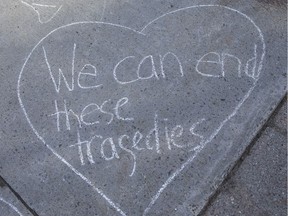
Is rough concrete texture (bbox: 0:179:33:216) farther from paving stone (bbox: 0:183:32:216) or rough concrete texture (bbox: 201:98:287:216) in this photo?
rough concrete texture (bbox: 201:98:287:216)

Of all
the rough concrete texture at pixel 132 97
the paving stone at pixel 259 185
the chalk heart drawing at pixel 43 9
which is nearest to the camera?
the paving stone at pixel 259 185

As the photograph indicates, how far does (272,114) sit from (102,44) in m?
1.28

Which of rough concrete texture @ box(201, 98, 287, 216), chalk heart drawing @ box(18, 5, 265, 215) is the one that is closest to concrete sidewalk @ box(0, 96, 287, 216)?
rough concrete texture @ box(201, 98, 287, 216)

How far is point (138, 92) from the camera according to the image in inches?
129

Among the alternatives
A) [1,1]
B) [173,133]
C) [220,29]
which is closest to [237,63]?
[220,29]

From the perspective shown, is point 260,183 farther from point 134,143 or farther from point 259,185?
point 134,143

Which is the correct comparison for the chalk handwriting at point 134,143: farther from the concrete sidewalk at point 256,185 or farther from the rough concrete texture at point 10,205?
the rough concrete texture at point 10,205

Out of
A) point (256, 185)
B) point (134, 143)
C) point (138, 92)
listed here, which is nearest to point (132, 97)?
point (138, 92)

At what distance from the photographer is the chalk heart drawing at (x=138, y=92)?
300 centimetres

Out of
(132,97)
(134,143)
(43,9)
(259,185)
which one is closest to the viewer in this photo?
(259,185)

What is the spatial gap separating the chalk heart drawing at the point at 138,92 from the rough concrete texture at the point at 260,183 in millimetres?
262

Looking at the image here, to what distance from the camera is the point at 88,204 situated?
289 cm

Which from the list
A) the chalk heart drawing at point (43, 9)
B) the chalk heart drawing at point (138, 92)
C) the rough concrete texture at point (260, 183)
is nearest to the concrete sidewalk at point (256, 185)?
the rough concrete texture at point (260, 183)

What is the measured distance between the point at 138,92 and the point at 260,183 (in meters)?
0.98
